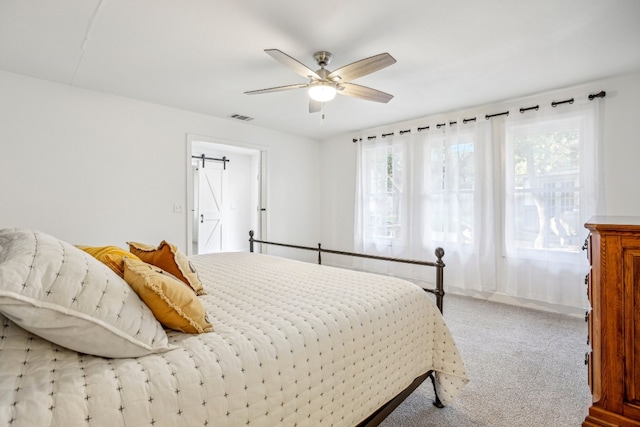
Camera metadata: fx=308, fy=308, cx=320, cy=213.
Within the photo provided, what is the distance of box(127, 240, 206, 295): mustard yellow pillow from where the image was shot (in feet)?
5.23

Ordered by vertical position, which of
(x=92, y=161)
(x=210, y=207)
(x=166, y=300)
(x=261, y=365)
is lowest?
(x=261, y=365)

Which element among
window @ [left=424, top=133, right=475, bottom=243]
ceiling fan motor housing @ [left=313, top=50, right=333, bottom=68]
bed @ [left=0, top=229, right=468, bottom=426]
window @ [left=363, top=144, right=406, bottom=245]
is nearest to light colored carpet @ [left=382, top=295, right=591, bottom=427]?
bed @ [left=0, top=229, right=468, bottom=426]

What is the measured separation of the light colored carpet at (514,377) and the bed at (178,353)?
41cm

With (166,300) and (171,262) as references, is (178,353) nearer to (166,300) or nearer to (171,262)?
(166,300)

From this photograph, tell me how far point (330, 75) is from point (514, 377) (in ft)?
8.55

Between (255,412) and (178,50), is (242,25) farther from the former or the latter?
(255,412)

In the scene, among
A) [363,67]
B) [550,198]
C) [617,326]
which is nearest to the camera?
[617,326]

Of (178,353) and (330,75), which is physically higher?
(330,75)

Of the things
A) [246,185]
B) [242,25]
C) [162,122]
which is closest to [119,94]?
[162,122]

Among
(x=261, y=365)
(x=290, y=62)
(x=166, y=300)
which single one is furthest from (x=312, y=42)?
(x=261, y=365)

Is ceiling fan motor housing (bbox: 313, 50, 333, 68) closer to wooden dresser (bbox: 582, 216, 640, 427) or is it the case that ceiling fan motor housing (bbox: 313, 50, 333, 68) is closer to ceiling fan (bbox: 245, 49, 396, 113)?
ceiling fan (bbox: 245, 49, 396, 113)

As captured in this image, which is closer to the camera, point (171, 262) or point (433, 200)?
point (171, 262)

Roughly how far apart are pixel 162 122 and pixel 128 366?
379 cm

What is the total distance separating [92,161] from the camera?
3.46 metres
